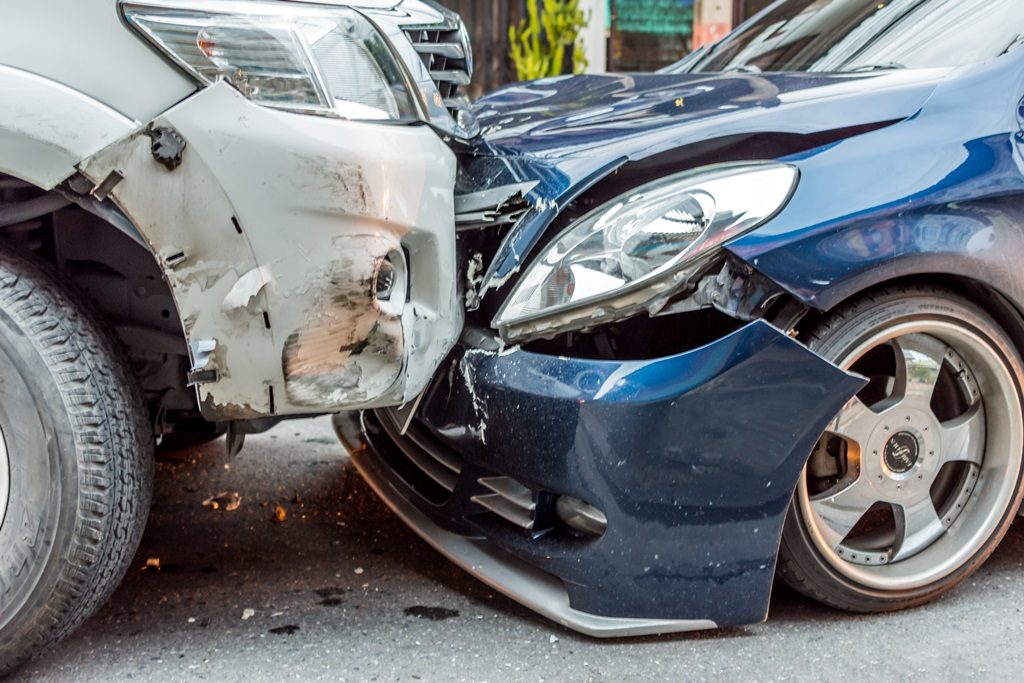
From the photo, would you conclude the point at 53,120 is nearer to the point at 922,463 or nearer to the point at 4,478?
the point at 4,478

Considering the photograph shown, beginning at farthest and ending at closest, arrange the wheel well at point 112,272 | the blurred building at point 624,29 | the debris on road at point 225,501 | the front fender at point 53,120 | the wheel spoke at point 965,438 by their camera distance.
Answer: the blurred building at point 624,29, the debris on road at point 225,501, the wheel spoke at point 965,438, the wheel well at point 112,272, the front fender at point 53,120

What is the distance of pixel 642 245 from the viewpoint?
2.21 metres

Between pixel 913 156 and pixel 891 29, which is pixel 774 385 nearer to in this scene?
pixel 913 156

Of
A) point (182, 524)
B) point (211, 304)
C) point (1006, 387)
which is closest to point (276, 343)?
point (211, 304)

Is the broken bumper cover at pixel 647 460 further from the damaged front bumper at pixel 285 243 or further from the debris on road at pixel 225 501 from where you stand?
the debris on road at pixel 225 501

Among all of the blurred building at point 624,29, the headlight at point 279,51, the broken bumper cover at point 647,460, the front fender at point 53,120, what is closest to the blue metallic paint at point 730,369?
the broken bumper cover at point 647,460

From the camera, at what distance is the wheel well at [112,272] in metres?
2.25

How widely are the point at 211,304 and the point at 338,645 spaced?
2.77 ft

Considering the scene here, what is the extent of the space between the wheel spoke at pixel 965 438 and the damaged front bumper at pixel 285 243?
124cm

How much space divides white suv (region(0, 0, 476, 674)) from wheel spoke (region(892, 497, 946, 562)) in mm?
1138

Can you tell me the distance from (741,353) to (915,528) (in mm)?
744

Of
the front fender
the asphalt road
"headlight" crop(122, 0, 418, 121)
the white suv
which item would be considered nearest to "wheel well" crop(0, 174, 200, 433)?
the white suv

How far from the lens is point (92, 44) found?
196 centimetres

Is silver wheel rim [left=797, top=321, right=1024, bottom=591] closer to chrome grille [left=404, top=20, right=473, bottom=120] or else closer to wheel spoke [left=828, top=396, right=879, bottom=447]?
wheel spoke [left=828, top=396, right=879, bottom=447]
